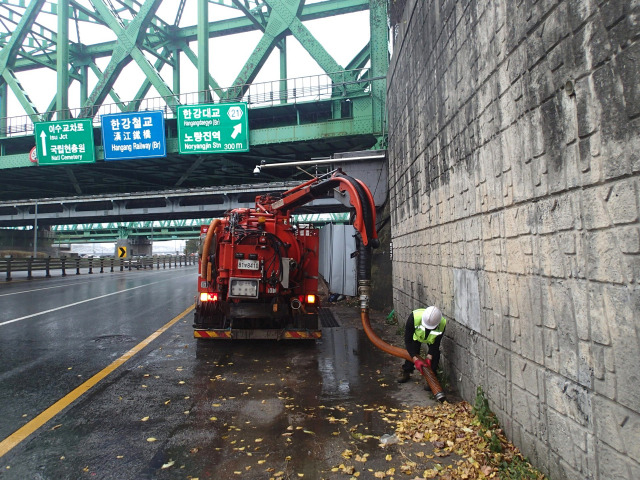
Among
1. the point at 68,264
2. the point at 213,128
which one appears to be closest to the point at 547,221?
the point at 213,128

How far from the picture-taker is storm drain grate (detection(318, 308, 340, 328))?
10.3 m

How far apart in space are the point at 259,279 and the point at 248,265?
34 centimetres

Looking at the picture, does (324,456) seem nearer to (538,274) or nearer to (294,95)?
(538,274)

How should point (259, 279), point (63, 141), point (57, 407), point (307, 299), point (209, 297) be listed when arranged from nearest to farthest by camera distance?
point (57, 407)
point (259, 279)
point (209, 297)
point (307, 299)
point (63, 141)

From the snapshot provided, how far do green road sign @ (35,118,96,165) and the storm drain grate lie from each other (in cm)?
2069

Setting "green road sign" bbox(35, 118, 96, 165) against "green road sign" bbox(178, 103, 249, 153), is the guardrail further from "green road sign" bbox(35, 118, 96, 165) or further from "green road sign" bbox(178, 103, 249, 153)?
"green road sign" bbox(178, 103, 249, 153)

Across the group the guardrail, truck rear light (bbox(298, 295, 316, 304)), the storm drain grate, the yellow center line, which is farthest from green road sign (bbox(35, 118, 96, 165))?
truck rear light (bbox(298, 295, 316, 304))

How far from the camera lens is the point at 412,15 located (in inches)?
294

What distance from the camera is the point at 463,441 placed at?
3875 mm

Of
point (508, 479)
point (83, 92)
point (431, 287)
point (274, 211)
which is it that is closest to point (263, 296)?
point (274, 211)

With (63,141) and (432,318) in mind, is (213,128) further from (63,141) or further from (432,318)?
(432,318)

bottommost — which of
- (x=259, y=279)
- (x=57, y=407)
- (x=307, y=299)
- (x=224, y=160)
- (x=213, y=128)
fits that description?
(x=57, y=407)

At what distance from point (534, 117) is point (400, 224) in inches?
249

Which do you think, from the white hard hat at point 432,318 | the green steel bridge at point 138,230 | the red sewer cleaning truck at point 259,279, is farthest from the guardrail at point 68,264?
the white hard hat at point 432,318
